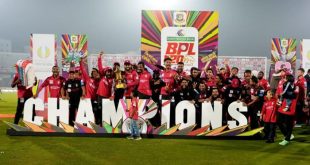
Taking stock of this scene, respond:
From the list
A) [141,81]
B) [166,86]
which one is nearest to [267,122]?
[166,86]

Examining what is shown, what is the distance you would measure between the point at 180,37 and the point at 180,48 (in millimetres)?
339

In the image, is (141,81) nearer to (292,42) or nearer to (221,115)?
(221,115)

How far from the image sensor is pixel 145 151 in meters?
6.20

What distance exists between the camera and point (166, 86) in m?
8.08

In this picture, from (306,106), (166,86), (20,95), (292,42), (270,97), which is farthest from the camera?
(292,42)

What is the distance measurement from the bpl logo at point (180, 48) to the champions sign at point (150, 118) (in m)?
2.90

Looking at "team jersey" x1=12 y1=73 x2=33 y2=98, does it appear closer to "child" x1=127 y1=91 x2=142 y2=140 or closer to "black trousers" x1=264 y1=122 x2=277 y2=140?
"child" x1=127 y1=91 x2=142 y2=140

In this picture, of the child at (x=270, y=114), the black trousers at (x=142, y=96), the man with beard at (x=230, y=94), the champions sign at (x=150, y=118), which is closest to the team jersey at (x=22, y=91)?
the champions sign at (x=150, y=118)

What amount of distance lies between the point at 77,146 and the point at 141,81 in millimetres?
2286

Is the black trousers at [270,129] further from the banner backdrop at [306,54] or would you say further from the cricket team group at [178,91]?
the banner backdrop at [306,54]

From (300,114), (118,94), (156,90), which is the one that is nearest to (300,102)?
(300,114)

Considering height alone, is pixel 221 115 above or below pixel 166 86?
below

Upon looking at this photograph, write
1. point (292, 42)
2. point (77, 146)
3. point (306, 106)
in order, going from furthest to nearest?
point (292, 42) → point (306, 106) → point (77, 146)

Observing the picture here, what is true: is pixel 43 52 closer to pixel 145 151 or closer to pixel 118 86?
pixel 118 86
